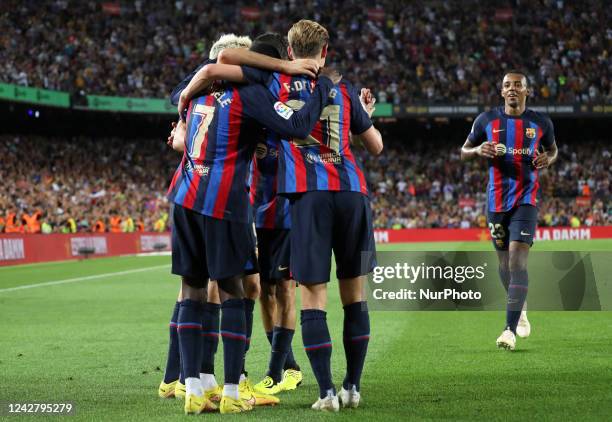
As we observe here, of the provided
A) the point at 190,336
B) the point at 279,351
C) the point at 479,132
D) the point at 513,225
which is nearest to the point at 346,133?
the point at 190,336

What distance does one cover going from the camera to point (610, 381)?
6.45m

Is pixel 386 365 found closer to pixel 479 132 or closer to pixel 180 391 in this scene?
pixel 180 391

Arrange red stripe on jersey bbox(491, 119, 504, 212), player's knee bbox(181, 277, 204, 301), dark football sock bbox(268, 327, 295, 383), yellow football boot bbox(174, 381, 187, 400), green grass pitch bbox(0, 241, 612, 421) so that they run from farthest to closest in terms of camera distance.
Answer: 1. red stripe on jersey bbox(491, 119, 504, 212)
2. dark football sock bbox(268, 327, 295, 383)
3. yellow football boot bbox(174, 381, 187, 400)
4. player's knee bbox(181, 277, 204, 301)
5. green grass pitch bbox(0, 241, 612, 421)

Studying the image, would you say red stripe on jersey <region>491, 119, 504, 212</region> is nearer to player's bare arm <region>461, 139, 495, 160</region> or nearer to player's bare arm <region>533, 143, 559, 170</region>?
player's bare arm <region>461, 139, 495, 160</region>

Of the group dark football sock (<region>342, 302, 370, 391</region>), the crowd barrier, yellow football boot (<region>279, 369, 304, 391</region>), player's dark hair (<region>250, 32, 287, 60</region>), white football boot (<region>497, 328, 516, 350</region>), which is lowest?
the crowd barrier

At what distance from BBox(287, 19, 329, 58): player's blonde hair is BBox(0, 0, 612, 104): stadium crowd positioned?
3916cm

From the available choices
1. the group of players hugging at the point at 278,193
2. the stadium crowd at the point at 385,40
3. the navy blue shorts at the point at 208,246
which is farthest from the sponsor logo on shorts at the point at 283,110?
the stadium crowd at the point at 385,40

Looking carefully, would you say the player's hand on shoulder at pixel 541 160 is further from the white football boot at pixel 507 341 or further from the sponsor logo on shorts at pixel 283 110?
the sponsor logo on shorts at pixel 283 110

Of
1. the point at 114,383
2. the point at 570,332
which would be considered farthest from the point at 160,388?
the point at 570,332

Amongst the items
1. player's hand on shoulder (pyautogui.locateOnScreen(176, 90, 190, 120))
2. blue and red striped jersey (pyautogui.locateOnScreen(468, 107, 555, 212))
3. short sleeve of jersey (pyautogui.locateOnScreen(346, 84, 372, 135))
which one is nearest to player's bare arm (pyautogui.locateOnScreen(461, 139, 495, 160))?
blue and red striped jersey (pyautogui.locateOnScreen(468, 107, 555, 212))

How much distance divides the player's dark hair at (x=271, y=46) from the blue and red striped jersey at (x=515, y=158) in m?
3.92

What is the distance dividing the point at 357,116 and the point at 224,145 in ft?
2.73

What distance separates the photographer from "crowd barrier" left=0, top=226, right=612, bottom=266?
27031mm

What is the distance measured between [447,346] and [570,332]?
181 cm
